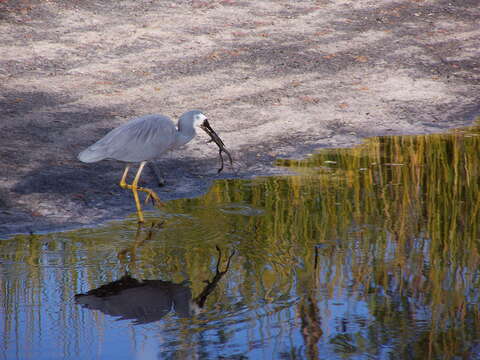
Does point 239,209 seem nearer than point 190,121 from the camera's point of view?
Yes

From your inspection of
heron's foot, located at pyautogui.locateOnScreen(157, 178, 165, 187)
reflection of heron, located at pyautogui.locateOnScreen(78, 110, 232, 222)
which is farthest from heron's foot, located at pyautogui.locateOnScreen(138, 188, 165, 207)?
heron's foot, located at pyautogui.locateOnScreen(157, 178, 165, 187)

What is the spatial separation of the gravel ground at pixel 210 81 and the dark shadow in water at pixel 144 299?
140cm

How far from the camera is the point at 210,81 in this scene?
36.1 ft

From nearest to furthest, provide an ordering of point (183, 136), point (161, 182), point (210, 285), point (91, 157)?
1. point (210, 285)
2. point (91, 157)
3. point (183, 136)
4. point (161, 182)

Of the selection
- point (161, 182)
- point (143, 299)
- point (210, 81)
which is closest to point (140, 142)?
point (161, 182)

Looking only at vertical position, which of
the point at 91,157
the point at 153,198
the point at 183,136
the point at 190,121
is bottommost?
the point at 153,198

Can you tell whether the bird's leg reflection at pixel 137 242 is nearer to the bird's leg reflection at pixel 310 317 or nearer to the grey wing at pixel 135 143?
the grey wing at pixel 135 143

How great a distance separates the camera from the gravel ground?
7684 millimetres

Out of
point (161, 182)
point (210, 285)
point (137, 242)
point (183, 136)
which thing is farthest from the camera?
point (161, 182)

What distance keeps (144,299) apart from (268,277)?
2.76 feet

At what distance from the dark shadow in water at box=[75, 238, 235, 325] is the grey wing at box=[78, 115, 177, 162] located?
5.27ft

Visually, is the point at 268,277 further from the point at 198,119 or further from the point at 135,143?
the point at 198,119

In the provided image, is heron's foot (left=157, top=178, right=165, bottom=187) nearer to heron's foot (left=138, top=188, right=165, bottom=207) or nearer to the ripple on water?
heron's foot (left=138, top=188, right=165, bottom=207)

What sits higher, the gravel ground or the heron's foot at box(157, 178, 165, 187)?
the gravel ground
